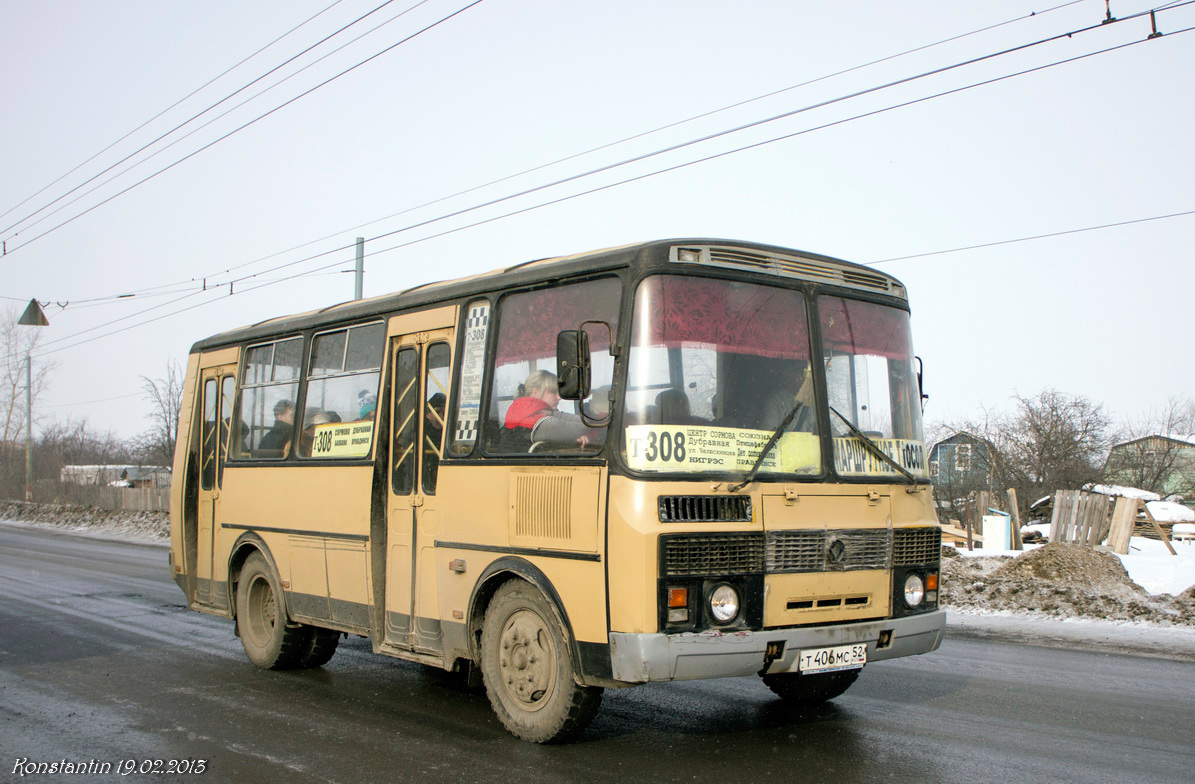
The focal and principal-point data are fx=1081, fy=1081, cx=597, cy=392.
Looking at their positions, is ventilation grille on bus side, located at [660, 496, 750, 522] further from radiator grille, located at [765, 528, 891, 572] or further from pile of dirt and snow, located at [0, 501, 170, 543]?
pile of dirt and snow, located at [0, 501, 170, 543]

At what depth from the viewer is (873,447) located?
649 cm

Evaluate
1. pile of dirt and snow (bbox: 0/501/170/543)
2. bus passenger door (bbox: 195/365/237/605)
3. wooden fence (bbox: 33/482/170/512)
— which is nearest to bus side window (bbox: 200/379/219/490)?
bus passenger door (bbox: 195/365/237/605)

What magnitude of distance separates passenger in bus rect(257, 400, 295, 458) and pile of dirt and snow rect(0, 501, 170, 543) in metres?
24.3

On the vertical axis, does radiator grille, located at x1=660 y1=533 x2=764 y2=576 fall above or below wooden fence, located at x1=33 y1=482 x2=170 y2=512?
below

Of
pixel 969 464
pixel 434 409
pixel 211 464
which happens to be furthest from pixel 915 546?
pixel 969 464

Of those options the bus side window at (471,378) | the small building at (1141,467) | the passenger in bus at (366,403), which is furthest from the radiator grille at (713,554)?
the small building at (1141,467)

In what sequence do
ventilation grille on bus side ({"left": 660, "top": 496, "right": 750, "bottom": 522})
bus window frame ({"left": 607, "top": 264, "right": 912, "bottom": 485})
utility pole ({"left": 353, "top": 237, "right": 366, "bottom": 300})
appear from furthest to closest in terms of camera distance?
1. utility pole ({"left": 353, "top": 237, "right": 366, "bottom": 300})
2. bus window frame ({"left": 607, "top": 264, "right": 912, "bottom": 485})
3. ventilation grille on bus side ({"left": 660, "top": 496, "right": 750, "bottom": 522})

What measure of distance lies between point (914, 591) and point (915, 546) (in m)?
0.27


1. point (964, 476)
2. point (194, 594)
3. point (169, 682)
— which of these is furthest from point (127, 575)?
point (964, 476)

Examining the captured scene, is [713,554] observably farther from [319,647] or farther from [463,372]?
[319,647]

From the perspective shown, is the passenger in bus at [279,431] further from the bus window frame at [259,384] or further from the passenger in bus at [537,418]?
the passenger in bus at [537,418]

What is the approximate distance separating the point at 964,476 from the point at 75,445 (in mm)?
81086

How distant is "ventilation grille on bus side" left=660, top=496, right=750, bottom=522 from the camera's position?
5551 millimetres

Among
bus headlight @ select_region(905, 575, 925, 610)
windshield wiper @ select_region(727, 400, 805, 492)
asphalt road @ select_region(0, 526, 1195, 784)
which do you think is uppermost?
windshield wiper @ select_region(727, 400, 805, 492)
